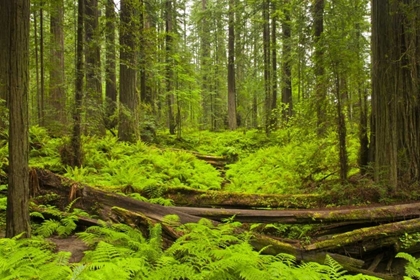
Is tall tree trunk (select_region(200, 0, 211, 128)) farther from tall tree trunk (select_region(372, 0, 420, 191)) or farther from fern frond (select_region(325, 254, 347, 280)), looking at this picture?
fern frond (select_region(325, 254, 347, 280))

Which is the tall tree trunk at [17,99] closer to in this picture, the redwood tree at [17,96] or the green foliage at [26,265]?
the redwood tree at [17,96]

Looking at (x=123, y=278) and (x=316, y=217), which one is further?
(x=316, y=217)

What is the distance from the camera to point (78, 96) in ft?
28.0

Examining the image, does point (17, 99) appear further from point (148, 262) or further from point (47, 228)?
point (148, 262)

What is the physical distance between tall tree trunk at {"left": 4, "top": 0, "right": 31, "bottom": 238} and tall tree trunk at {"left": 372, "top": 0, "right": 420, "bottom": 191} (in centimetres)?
604

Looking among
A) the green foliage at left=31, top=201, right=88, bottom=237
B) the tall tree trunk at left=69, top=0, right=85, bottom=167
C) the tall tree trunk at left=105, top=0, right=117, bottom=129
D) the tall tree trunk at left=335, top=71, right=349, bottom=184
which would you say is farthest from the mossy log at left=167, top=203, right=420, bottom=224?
the tall tree trunk at left=105, top=0, right=117, bottom=129

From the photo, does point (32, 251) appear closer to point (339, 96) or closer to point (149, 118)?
point (339, 96)

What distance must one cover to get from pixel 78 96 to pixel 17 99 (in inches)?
208

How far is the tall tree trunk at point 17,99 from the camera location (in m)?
3.50

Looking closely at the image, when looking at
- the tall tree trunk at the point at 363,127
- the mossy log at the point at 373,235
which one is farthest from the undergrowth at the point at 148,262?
the tall tree trunk at the point at 363,127

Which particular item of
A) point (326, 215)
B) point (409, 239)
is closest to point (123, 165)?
point (326, 215)

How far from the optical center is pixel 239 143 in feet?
52.4

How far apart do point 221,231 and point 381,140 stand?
394 centimetres

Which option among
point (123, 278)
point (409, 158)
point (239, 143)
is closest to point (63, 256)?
point (123, 278)
